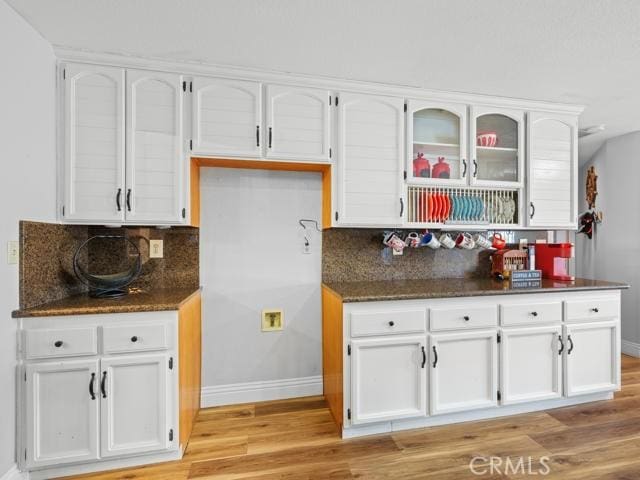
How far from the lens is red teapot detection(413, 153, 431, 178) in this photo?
2346mm

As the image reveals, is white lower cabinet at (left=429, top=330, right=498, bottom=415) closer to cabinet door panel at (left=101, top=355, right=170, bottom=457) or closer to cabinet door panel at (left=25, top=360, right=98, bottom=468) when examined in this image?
cabinet door panel at (left=101, top=355, right=170, bottom=457)

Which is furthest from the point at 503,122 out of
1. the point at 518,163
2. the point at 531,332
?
the point at 531,332

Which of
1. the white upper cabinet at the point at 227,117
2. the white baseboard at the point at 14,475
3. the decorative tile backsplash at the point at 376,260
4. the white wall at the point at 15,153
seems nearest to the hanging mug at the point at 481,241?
the decorative tile backsplash at the point at 376,260

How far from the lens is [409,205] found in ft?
7.86

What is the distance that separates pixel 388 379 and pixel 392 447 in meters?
0.37

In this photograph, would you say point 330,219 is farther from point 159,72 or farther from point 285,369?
point 159,72

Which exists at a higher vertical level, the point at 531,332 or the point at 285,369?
the point at 531,332

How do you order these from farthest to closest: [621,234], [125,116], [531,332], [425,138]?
[621,234] → [425,138] → [531,332] → [125,116]

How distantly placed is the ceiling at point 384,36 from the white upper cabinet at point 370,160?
183 mm

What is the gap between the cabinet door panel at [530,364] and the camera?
2113mm

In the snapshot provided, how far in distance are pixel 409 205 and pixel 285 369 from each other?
1.56 m

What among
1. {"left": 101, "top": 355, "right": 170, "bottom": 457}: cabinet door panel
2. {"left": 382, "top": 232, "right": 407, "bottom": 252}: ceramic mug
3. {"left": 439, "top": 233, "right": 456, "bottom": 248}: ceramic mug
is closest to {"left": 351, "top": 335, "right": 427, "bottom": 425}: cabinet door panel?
{"left": 382, "top": 232, "right": 407, "bottom": 252}: ceramic mug

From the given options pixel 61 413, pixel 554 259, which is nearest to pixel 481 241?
pixel 554 259

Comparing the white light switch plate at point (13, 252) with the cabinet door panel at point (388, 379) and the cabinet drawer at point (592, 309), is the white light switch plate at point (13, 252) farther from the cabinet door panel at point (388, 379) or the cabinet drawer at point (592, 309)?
the cabinet drawer at point (592, 309)
